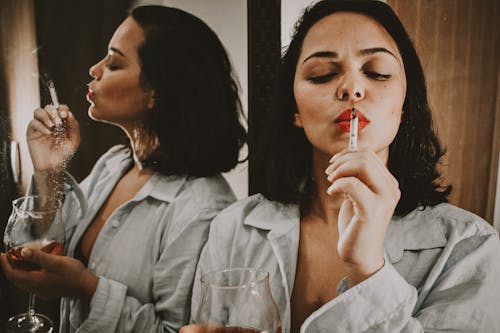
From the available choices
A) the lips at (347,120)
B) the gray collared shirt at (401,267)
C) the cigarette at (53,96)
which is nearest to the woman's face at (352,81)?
the lips at (347,120)

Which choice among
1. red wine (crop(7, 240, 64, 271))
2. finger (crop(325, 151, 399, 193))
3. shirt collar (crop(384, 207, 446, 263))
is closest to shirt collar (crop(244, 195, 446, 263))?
shirt collar (crop(384, 207, 446, 263))

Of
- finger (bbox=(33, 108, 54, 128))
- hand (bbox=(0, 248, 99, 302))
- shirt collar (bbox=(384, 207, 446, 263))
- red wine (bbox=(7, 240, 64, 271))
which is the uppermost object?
finger (bbox=(33, 108, 54, 128))

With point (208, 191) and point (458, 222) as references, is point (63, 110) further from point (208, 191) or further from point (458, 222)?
point (458, 222)

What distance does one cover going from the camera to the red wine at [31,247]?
3.15ft

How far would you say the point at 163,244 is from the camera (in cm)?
103

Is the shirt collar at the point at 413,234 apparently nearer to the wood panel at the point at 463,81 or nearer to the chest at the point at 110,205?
the wood panel at the point at 463,81

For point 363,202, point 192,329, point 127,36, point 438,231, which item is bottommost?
point 192,329

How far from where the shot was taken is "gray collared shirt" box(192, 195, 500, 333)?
31.3 inches

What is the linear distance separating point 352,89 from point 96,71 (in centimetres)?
58

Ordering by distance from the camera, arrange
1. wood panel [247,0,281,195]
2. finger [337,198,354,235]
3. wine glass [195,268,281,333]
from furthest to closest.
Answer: wood panel [247,0,281,195] → finger [337,198,354,235] → wine glass [195,268,281,333]

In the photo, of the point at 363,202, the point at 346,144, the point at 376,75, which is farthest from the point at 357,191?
the point at 376,75

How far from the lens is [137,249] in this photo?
103 cm

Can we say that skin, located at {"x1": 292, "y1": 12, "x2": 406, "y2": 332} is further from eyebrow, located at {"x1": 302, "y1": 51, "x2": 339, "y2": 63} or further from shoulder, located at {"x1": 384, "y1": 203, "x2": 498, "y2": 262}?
shoulder, located at {"x1": 384, "y1": 203, "x2": 498, "y2": 262}

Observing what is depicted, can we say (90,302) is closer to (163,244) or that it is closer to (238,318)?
(163,244)
